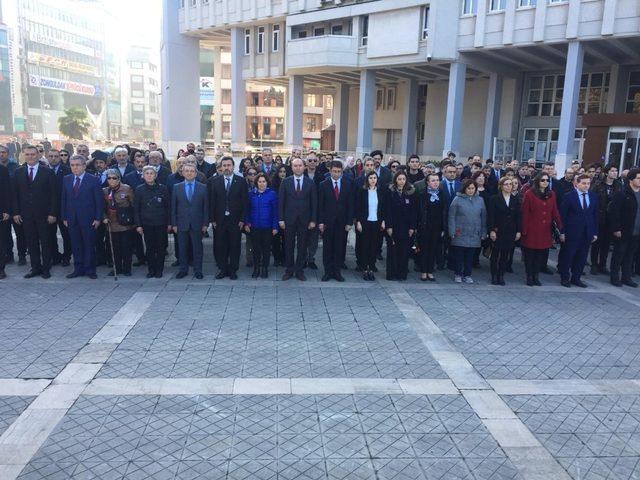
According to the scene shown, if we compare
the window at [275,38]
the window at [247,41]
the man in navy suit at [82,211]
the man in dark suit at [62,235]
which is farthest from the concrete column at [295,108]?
the man in navy suit at [82,211]

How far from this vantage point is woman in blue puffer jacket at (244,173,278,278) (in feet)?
28.9

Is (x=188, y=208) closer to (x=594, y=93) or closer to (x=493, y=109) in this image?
(x=493, y=109)

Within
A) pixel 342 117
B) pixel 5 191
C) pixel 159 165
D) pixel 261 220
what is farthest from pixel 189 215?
pixel 342 117

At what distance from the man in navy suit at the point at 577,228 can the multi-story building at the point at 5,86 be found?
97831 mm

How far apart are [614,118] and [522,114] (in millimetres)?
14145

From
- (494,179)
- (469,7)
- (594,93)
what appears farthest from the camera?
(594,93)

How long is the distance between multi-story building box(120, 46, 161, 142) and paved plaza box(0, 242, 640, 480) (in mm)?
132375

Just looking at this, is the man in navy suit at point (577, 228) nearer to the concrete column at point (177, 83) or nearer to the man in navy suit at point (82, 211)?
the man in navy suit at point (82, 211)

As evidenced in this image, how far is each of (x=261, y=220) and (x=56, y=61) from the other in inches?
4585

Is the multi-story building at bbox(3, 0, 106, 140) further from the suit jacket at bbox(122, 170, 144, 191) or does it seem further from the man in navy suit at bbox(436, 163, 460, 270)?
the man in navy suit at bbox(436, 163, 460, 270)

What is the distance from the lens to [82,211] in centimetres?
841

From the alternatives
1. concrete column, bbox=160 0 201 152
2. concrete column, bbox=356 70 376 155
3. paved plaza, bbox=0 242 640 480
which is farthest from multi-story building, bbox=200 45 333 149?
paved plaza, bbox=0 242 640 480

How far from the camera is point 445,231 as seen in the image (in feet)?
29.7

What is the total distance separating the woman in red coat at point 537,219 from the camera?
8648 millimetres
